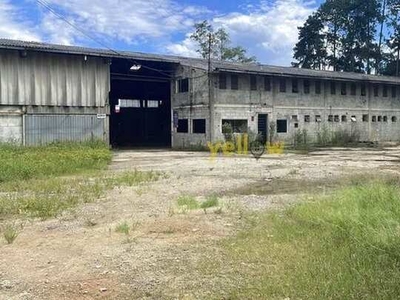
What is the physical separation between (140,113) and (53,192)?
102 feet

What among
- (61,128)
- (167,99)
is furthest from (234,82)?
(61,128)

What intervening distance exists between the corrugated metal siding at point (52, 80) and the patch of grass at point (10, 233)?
63.0 feet

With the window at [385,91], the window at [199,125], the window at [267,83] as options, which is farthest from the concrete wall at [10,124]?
the window at [385,91]

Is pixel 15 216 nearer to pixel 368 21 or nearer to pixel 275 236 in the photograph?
pixel 275 236

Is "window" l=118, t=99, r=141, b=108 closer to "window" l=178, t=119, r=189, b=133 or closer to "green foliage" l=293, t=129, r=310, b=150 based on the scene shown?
"window" l=178, t=119, r=189, b=133

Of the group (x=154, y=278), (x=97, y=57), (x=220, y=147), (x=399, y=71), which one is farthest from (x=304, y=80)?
(x=154, y=278)

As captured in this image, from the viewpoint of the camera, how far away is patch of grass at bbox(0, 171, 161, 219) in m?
8.56

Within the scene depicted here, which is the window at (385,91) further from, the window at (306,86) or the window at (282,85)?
the window at (282,85)

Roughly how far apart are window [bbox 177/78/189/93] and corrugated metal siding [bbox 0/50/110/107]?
239 inches

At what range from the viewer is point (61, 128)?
2595 cm

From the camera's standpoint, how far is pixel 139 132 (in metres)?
41.2

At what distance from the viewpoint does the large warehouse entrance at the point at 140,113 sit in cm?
3921

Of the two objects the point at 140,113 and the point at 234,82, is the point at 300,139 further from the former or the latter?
the point at 140,113

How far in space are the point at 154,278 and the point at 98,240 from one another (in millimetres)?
1798
